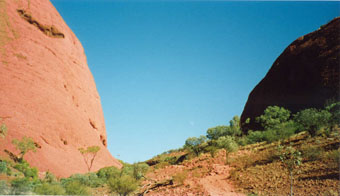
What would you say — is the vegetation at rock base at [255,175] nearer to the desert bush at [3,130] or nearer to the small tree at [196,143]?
the desert bush at [3,130]

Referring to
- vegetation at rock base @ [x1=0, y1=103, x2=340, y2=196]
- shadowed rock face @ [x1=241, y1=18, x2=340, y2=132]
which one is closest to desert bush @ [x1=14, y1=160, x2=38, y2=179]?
vegetation at rock base @ [x1=0, y1=103, x2=340, y2=196]

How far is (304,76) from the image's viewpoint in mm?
34062

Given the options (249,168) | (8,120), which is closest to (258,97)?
(249,168)

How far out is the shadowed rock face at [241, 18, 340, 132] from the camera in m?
29.6

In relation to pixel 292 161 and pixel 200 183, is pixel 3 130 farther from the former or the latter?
pixel 292 161

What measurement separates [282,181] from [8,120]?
28.1 metres

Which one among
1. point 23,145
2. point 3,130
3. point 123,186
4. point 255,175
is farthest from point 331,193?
point 3,130

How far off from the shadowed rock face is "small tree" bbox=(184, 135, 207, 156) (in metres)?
12.9

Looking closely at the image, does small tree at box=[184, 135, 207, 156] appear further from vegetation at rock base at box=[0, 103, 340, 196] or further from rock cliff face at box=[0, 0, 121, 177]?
rock cliff face at box=[0, 0, 121, 177]

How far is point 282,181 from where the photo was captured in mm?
11430

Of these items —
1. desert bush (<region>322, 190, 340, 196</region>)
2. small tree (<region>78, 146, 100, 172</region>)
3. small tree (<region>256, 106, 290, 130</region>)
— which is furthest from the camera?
small tree (<region>78, 146, 100, 172</region>)

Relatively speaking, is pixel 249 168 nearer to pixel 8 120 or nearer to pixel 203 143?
Result: pixel 203 143

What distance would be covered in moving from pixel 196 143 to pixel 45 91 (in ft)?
76.6

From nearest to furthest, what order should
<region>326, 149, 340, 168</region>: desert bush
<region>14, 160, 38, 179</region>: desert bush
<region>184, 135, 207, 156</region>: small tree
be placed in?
<region>326, 149, 340, 168</region>: desert bush < <region>14, 160, 38, 179</region>: desert bush < <region>184, 135, 207, 156</region>: small tree
